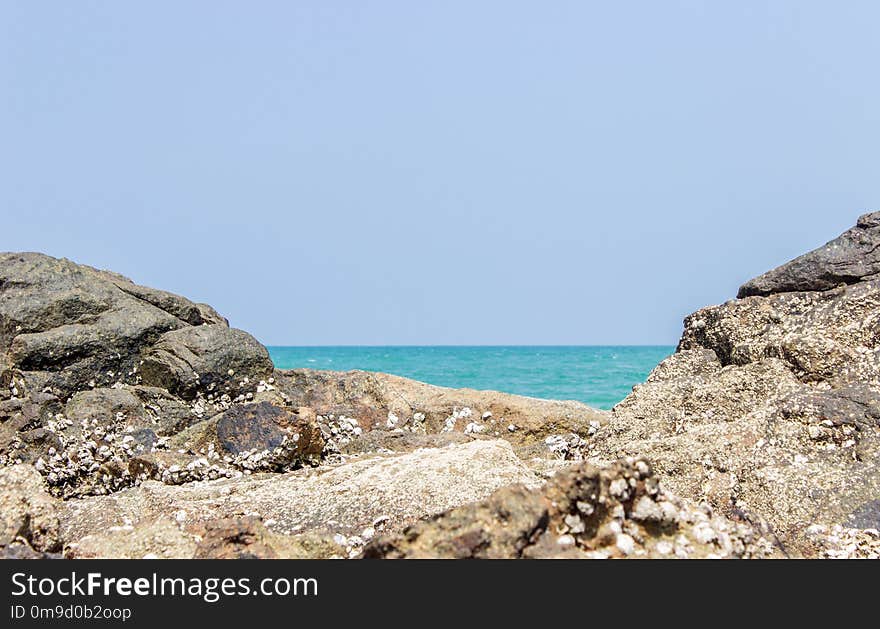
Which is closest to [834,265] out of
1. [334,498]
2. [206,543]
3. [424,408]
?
[424,408]

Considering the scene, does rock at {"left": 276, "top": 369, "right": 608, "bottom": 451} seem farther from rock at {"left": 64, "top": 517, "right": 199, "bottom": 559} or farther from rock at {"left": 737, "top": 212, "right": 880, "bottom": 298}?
rock at {"left": 64, "top": 517, "right": 199, "bottom": 559}

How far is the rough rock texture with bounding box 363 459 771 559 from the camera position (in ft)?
11.4

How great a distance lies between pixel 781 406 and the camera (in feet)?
20.5

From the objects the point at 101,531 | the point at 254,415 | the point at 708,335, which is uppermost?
the point at 708,335

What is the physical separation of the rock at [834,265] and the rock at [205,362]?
535 centimetres

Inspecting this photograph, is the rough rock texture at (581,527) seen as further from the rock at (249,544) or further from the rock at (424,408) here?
the rock at (424,408)

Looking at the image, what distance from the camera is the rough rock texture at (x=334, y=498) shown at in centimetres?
523

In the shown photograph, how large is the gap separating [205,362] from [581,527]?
6447 millimetres

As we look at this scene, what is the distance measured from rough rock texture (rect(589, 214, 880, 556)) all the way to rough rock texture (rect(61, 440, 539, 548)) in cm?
135
